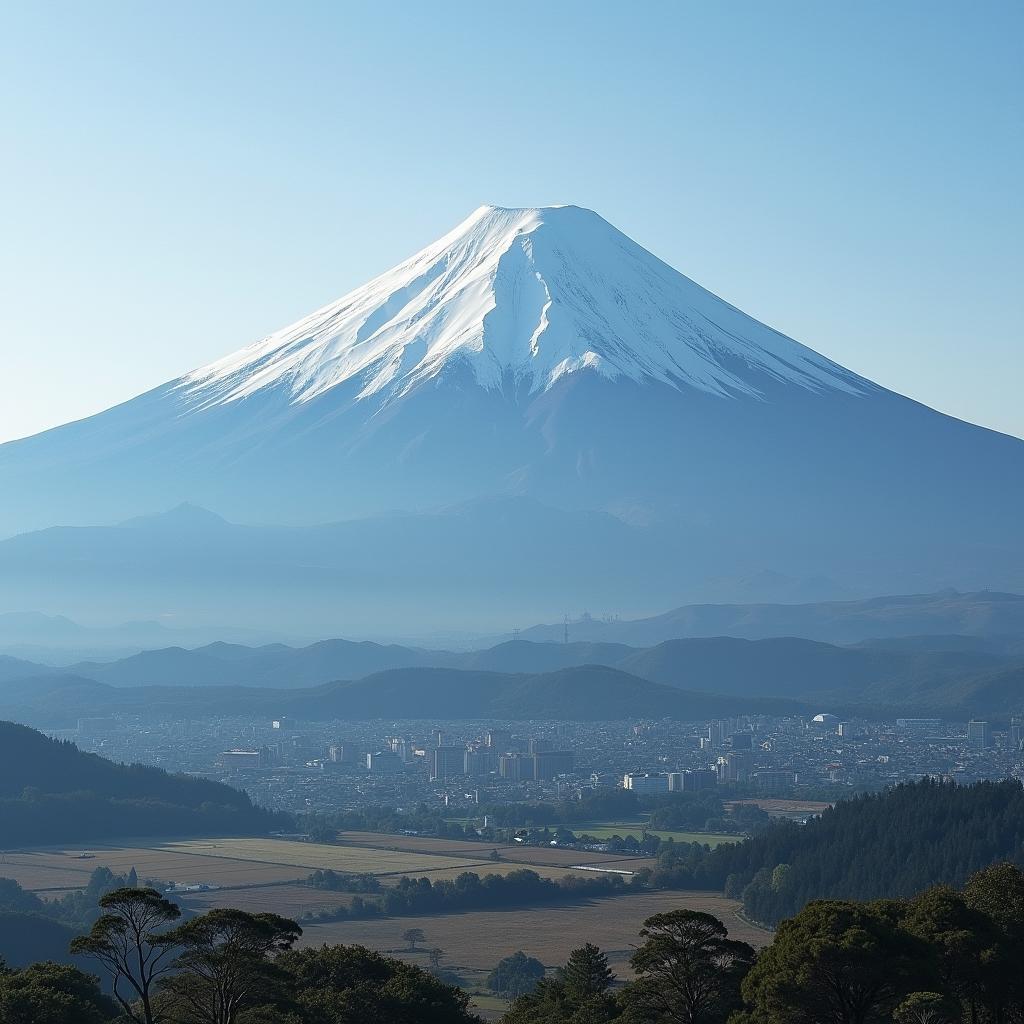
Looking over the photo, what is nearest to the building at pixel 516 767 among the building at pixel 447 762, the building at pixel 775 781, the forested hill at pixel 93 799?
the building at pixel 447 762

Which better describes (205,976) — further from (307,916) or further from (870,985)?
(307,916)

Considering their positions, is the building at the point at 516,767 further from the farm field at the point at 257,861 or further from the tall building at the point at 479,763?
the farm field at the point at 257,861

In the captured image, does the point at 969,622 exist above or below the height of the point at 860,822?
above

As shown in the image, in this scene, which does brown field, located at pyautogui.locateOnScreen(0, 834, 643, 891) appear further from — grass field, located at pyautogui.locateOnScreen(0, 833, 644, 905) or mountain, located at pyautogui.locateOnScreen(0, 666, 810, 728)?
mountain, located at pyautogui.locateOnScreen(0, 666, 810, 728)

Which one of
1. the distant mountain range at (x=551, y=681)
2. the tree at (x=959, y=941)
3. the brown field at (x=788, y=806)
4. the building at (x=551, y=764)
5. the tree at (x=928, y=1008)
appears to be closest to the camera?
the tree at (x=928, y=1008)

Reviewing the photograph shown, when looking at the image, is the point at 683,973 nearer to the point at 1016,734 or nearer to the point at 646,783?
the point at 646,783

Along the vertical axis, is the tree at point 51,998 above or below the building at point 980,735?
below

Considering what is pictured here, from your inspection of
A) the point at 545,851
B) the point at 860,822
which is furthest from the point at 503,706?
the point at 860,822

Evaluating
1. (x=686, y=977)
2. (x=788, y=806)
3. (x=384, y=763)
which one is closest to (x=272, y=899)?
(x=686, y=977)
